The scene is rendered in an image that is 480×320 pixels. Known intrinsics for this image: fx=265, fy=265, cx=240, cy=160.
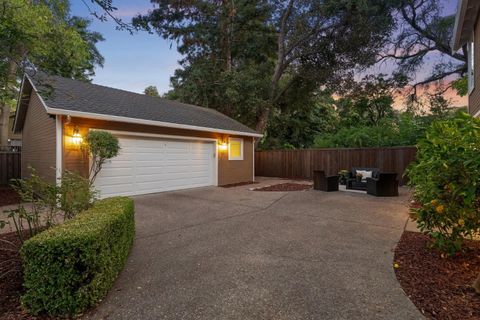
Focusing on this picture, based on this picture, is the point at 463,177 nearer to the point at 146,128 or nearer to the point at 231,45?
the point at 146,128

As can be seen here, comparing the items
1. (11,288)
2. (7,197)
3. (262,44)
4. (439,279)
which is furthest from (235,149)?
(11,288)

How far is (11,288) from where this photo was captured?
268 centimetres

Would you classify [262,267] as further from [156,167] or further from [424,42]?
[424,42]

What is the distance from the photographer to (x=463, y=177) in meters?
3.00

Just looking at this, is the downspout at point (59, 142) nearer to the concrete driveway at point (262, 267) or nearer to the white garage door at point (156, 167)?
the white garage door at point (156, 167)

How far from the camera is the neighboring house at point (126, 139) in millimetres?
7059

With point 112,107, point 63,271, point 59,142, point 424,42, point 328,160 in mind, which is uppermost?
point 424,42

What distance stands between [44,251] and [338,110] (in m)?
24.1

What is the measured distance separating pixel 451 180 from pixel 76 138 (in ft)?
26.1

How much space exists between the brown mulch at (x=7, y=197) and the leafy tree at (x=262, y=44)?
32.1 feet

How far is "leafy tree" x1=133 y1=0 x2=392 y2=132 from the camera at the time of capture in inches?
566

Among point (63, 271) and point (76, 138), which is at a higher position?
point (76, 138)

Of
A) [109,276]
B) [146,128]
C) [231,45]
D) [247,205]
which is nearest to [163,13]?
[231,45]

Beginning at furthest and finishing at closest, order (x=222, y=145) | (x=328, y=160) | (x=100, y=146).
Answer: (x=328, y=160), (x=222, y=145), (x=100, y=146)
